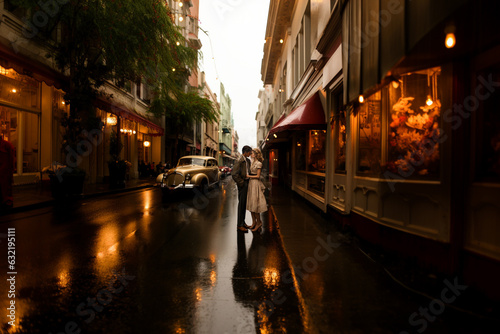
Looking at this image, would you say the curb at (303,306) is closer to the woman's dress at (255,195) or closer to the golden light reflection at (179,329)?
the golden light reflection at (179,329)

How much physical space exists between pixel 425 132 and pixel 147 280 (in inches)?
176

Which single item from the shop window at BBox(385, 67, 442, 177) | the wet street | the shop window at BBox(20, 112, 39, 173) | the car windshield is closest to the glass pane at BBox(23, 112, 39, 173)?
the shop window at BBox(20, 112, 39, 173)

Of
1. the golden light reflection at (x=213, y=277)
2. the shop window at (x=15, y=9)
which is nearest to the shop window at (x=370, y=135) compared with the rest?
the golden light reflection at (x=213, y=277)

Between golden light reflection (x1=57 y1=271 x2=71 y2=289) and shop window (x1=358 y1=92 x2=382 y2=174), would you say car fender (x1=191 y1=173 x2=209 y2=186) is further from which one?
golden light reflection (x1=57 y1=271 x2=71 y2=289)

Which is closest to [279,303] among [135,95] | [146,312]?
[146,312]

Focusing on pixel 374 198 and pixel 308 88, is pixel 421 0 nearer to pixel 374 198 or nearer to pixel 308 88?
pixel 374 198

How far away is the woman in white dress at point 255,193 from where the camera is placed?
652 centimetres

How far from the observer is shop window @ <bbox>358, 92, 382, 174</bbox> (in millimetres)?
5570

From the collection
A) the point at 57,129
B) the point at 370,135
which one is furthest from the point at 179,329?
the point at 57,129

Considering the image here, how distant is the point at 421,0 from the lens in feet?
10.3

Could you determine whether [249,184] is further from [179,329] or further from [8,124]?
[8,124]

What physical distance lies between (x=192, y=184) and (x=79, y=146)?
4662 millimetres

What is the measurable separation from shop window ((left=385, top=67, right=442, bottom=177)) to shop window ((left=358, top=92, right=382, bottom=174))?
44cm

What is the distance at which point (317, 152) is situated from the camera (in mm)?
10992
